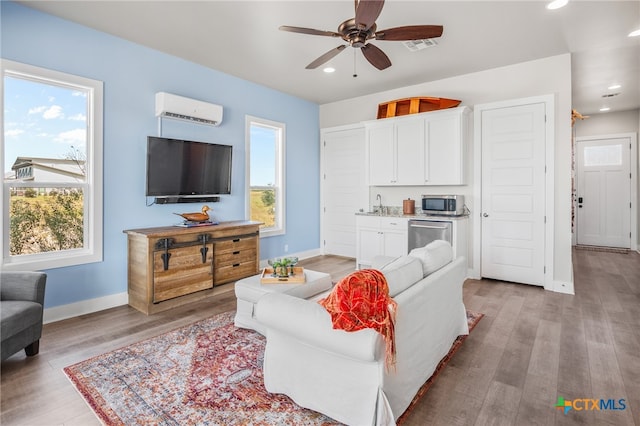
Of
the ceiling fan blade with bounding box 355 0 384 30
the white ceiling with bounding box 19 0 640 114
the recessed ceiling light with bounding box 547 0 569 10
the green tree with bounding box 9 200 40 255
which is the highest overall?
the white ceiling with bounding box 19 0 640 114

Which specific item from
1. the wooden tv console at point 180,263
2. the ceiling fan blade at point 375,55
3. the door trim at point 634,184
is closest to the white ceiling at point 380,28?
the ceiling fan blade at point 375,55

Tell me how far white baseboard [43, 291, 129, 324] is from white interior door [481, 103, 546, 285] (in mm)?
4546

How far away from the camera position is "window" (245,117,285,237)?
524 centimetres

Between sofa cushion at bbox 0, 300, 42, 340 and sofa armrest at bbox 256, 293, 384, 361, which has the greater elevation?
sofa armrest at bbox 256, 293, 384, 361

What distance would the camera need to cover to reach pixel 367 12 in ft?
7.62

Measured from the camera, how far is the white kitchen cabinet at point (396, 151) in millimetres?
5074

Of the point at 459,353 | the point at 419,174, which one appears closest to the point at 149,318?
the point at 459,353

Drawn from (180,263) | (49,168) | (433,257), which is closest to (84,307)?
(180,263)

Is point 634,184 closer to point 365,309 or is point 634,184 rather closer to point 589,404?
point 589,404

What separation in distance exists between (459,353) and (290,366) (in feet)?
4.64

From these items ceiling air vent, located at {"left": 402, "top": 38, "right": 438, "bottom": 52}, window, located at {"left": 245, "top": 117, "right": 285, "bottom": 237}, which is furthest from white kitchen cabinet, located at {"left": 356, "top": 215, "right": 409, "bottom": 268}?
ceiling air vent, located at {"left": 402, "top": 38, "right": 438, "bottom": 52}

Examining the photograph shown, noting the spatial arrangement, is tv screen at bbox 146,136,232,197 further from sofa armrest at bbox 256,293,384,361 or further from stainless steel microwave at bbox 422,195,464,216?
stainless steel microwave at bbox 422,195,464,216

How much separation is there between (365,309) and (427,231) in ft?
11.0

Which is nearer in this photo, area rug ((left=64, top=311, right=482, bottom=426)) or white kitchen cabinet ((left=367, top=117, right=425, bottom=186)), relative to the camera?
area rug ((left=64, top=311, right=482, bottom=426))
